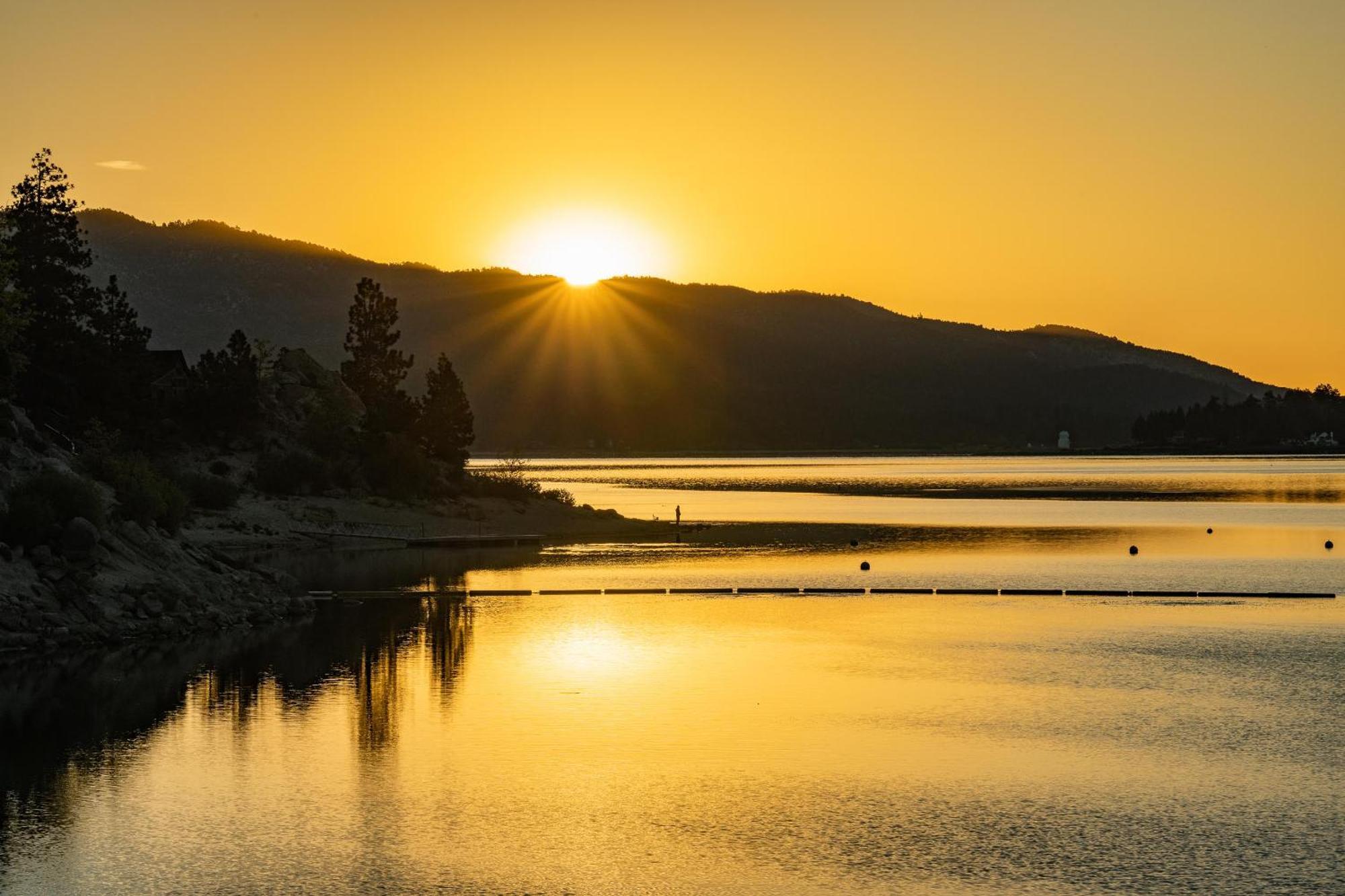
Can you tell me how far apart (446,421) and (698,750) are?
94849 mm

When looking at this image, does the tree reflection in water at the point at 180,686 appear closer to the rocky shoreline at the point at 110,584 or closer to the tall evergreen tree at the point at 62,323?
the rocky shoreline at the point at 110,584

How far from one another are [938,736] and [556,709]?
991 cm

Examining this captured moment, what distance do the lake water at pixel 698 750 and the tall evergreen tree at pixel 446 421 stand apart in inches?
2369

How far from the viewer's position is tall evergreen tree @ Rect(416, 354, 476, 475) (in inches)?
4897

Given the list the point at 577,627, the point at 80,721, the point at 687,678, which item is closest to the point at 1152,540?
the point at 577,627

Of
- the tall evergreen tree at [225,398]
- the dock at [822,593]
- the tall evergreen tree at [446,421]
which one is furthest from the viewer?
the tall evergreen tree at [446,421]

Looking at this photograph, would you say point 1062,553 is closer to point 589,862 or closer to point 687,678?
point 687,678

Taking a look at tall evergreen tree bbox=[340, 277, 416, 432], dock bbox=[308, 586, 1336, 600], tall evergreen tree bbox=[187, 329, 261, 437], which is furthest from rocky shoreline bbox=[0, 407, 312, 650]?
tall evergreen tree bbox=[340, 277, 416, 432]

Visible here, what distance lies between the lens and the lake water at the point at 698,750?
24922 millimetres

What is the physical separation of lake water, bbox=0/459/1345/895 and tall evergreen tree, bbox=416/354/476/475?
197 feet

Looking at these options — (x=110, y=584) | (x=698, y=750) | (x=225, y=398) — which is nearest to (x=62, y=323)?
(x=225, y=398)

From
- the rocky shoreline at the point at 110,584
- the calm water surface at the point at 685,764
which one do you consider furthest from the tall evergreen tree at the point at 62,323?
the calm water surface at the point at 685,764

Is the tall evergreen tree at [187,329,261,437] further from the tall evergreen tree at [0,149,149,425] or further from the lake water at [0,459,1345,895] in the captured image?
the lake water at [0,459,1345,895]

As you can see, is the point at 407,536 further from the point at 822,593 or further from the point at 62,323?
the point at 822,593
